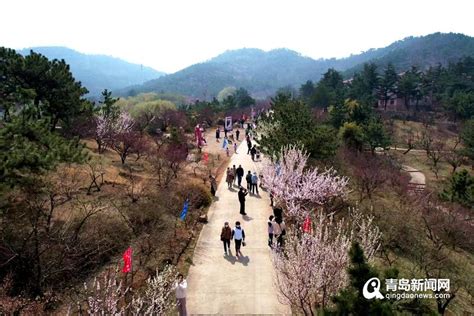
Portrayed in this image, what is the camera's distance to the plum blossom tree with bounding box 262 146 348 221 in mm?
18141

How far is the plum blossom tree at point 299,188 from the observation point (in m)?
18.1

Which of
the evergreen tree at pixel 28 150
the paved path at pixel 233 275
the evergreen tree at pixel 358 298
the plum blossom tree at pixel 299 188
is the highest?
the evergreen tree at pixel 28 150

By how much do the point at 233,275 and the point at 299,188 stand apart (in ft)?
20.4

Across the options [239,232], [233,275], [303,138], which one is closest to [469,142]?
[303,138]

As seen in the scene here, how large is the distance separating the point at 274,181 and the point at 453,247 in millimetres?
10355

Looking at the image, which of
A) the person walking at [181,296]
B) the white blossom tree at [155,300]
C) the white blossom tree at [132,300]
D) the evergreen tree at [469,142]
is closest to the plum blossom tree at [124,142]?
the white blossom tree at [132,300]

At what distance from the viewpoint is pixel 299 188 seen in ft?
61.0

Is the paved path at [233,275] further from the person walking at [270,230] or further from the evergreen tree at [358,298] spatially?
the evergreen tree at [358,298]

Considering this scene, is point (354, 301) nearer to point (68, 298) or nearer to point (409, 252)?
point (68, 298)

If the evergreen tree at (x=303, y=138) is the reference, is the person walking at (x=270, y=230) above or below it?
below

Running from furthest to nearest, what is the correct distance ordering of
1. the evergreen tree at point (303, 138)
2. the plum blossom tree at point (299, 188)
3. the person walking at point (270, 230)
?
the evergreen tree at point (303, 138) → the plum blossom tree at point (299, 188) → the person walking at point (270, 230)

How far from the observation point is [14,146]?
523 inches

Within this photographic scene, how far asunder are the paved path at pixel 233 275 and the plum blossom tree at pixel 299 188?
1647 millimetres

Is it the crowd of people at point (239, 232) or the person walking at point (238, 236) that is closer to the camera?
the crowd of people at point (239, 232)
